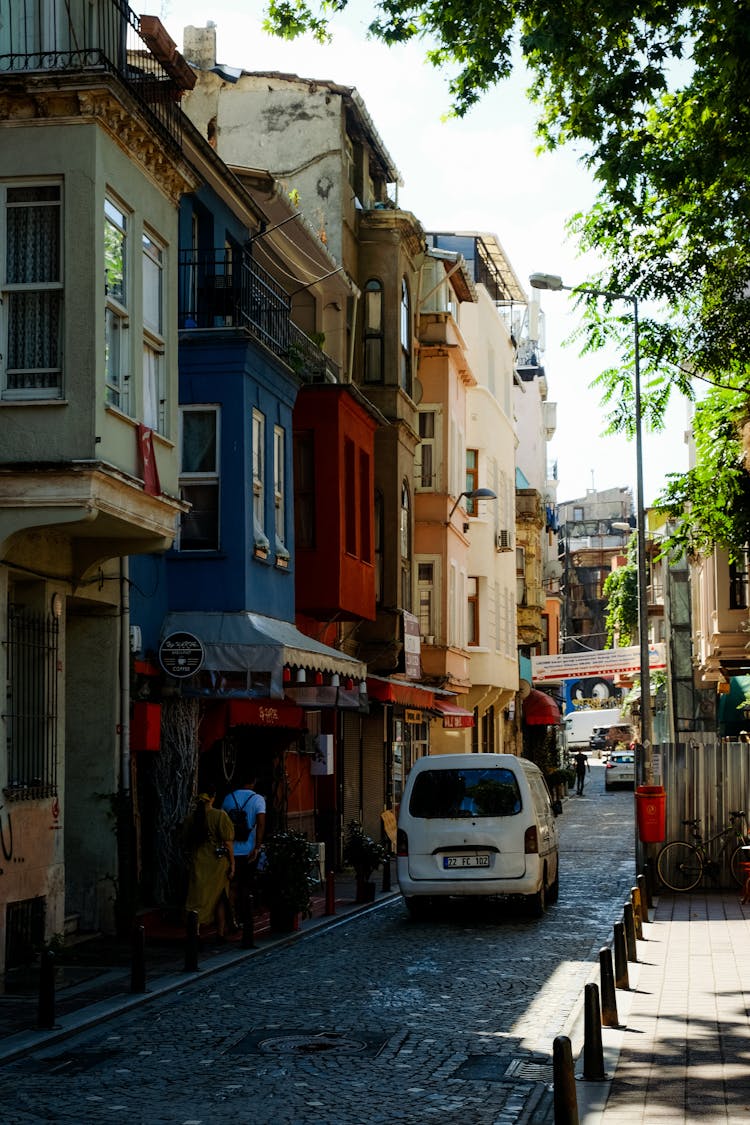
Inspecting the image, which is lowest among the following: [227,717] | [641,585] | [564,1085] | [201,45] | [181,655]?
[564,1085]

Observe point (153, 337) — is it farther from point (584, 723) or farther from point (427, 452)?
point (584, 723)

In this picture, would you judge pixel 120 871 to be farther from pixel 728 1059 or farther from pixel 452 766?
pixel 728 1059

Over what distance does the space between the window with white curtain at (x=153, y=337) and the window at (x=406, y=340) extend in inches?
621

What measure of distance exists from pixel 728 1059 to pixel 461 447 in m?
33.4

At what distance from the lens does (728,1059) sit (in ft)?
33.7

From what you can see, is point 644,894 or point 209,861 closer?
point 209,861

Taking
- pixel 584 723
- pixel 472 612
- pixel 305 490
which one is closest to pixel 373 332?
pixel 305 490

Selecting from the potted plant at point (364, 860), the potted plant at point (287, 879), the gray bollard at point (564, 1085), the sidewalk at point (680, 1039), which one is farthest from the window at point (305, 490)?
the gray bollard at point (564, 1085)

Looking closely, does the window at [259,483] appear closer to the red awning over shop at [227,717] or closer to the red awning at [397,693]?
the red awning over shop at [227,717]

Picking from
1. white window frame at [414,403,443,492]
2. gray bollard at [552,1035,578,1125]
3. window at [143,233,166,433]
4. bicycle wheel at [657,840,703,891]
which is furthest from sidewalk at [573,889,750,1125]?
white window frame at [414,403,443,492]

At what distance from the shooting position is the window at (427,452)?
132ft

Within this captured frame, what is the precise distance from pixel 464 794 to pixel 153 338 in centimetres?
667

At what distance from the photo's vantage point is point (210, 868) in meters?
17.7

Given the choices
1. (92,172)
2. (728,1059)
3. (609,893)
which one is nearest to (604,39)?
(92,172)
